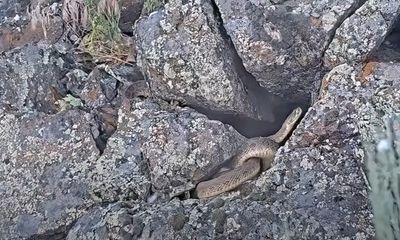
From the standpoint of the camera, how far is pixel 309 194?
4207 millimetres

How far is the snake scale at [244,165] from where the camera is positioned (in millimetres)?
4637

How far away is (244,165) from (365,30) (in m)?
1.43

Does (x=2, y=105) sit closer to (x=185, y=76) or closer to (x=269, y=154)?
(x=185, y=76)

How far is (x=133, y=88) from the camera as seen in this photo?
5383 mm

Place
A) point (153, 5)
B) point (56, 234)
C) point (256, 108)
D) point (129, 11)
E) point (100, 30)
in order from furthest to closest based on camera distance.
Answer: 1. point (129, 11)
2. point (100, 30)
3. point (153, 5)
4. point (256, 108)
5. point (56, 234)

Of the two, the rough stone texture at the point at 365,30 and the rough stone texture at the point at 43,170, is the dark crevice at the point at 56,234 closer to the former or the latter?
the rough stone texture at the point at 43,170

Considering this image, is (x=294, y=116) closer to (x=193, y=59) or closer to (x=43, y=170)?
(x=193, y=59)

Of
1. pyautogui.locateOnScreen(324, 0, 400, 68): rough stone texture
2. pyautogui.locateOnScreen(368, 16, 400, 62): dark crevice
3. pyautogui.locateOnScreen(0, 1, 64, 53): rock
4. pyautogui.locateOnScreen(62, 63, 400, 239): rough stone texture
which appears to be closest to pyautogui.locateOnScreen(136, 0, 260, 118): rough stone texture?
pyautogui.locateOnScreen(62, 63, 400, 239): rough stone texture

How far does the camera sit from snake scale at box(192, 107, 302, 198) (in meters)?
4.64

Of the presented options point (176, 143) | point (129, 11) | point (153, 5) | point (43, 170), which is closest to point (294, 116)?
point (176, 143)

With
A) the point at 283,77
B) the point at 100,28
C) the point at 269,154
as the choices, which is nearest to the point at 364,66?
the point at 283,77

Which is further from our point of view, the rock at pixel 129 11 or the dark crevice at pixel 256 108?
the rock at pixel 129 11

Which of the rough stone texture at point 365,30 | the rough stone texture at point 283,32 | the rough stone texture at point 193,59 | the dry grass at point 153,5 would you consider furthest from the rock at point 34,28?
the rough stone texture at point 365,30

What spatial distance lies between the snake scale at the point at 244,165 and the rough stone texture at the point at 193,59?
36cm
